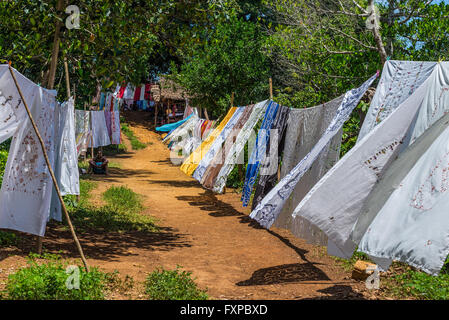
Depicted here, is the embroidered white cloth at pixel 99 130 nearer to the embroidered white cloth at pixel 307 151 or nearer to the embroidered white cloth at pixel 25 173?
the embroidered white cloth at pixel 307 151

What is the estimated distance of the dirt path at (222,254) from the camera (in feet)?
15.2

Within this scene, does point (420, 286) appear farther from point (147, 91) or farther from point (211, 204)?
point (147, 91)

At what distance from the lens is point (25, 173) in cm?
498

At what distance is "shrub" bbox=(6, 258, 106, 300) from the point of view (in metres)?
3.65

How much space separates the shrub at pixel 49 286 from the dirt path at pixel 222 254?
2.43 ft

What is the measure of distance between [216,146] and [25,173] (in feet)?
14.8

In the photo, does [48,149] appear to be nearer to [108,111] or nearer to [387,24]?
[387,24]

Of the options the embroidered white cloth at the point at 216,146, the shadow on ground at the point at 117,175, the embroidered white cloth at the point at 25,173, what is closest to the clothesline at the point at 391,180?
the embroidered white cloth at the point at 25,173

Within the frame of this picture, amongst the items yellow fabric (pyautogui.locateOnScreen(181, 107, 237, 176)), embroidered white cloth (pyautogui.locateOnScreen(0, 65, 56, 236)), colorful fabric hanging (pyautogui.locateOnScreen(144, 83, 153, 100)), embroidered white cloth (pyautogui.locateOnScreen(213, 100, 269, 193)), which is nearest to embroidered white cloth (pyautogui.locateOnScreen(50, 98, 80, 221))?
embroidered white cloth (pyautogui.locateOnScreen(0, 65, 56, 236))

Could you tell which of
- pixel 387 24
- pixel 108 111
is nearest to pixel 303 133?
pixel 387 24
